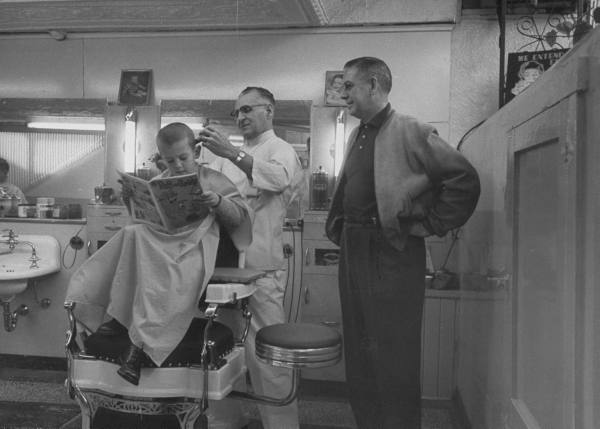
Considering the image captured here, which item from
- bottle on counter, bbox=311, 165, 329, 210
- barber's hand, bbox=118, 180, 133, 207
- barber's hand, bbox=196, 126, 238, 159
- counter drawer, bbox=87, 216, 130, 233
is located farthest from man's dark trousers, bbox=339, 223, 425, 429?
Answer: counter drawer, bbox=87, 216, 130, 233

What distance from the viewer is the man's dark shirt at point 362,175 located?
8.21 ft

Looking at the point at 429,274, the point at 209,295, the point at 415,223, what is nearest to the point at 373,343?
the point at 415,223

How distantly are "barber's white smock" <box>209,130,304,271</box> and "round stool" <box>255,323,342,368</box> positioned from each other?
638 mm

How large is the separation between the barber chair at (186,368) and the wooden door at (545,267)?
0.75 metres

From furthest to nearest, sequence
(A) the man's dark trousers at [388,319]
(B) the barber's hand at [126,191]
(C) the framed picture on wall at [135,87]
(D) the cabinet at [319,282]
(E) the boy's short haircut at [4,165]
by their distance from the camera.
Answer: (E) the boy's short haircut at [4,165], (C) the framed picture on wall at [135,87], (D) the cabinet at [319,282], (B) the barber's hand at [126,191], (A) the man's dark trousers at [388,319]

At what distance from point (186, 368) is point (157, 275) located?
402 mm

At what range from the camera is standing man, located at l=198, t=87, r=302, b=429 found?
284 centimetres

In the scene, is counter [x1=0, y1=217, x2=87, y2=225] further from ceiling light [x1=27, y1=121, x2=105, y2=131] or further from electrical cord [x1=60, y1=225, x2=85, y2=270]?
ceiling light [x1=27, y1=121, x2=105, y2=131]

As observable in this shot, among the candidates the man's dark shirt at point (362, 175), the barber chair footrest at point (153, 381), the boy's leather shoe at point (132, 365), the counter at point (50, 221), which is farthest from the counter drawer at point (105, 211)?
the man's dark shirt at point (362, 175)

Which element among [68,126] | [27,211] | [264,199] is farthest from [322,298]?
[68,126]

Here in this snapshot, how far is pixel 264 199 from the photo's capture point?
9.85ft

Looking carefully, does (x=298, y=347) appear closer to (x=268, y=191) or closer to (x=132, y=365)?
(x=132, y=365)

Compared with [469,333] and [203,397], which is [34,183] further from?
[469,333]

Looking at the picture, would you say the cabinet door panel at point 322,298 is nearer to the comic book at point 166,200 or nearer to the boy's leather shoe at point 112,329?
the comic book at point 166,200
